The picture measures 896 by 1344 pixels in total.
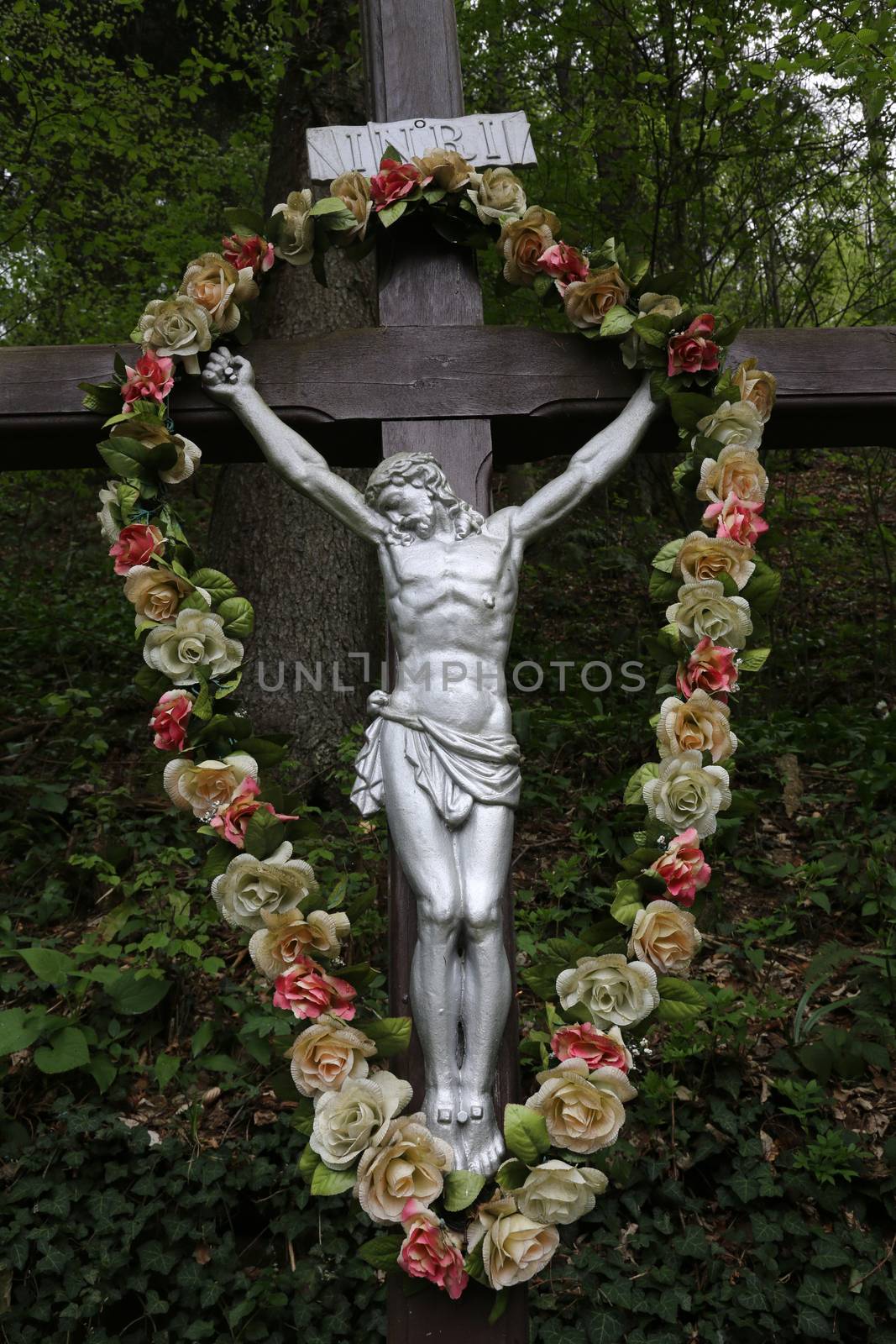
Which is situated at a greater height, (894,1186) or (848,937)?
(848,937)

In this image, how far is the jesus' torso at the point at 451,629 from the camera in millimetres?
2395

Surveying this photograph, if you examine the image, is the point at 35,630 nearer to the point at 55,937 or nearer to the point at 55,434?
the point at 55,937

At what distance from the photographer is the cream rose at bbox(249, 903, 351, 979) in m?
2.25

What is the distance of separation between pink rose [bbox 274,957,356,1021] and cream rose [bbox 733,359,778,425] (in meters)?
1.60

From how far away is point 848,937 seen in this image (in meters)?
4.25

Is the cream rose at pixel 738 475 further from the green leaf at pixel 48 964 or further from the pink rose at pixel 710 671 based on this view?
the green leaf at pixel 48 964

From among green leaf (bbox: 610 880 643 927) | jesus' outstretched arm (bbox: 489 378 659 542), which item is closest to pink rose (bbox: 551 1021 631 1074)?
green leaf (bbox: 610 880 643 927)

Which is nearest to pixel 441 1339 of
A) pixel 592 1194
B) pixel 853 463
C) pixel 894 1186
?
pixel 592 1194

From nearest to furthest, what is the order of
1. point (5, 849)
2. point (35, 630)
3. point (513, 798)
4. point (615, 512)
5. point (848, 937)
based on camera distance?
point (513, 798)
point (848, 937)
point (5, 849)
point (35, 630)
point (615, 512)

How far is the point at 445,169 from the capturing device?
2699mm

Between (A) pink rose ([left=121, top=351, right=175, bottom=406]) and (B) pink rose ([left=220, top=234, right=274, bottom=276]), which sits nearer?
(A) pink rose ([left=121, top=351, right=175, bottom=406])

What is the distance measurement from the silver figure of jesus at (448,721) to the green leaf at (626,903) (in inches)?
9.3

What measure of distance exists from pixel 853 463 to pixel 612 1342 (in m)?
5.47

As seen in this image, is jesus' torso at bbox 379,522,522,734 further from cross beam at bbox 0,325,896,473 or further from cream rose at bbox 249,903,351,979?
cream rose at bbox 249,903,351,979
